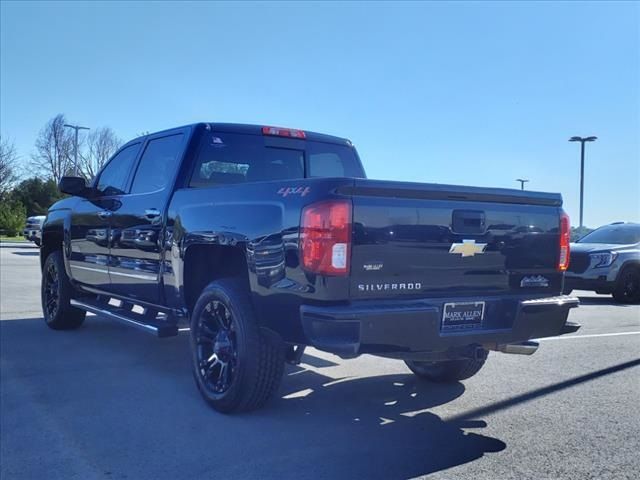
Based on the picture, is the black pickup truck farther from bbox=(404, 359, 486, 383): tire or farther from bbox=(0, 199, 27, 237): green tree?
bbox=(0, 199, 27, 237): green tree

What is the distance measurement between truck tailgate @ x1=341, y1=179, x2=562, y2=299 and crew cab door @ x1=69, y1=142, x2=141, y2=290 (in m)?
3.38

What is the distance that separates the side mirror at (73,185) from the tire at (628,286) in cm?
934

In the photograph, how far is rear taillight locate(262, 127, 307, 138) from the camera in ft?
19.2

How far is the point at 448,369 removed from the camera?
5.18 m

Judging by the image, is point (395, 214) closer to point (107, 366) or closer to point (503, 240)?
point (503, 240)

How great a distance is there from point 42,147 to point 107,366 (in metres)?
56.0

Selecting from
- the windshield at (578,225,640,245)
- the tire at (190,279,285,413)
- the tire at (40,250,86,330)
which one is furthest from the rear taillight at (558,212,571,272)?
the windshield at (578,225,640,245)

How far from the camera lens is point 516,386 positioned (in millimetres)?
5270

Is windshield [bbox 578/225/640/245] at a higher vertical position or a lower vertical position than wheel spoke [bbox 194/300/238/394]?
higher

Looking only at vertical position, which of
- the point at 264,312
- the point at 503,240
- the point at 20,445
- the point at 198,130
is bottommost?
the point at 20,445

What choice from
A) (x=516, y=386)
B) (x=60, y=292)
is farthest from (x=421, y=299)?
(x=60, y=292)

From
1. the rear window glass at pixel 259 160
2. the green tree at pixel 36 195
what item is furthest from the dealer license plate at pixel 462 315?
the green tree at pixel 36 195

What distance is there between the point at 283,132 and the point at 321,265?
106 inches

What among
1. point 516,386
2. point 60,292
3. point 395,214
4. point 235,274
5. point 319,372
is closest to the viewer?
point 395,214
